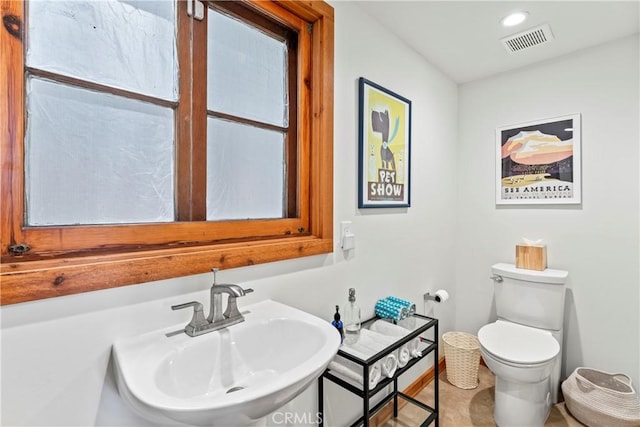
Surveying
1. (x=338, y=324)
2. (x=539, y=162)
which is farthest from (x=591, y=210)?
(x=338, y=324)

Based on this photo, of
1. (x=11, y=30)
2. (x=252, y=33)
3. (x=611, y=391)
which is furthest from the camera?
(x=611, y=391)

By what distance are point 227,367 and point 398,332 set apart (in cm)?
89

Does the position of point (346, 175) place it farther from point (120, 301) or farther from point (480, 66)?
point (480, 66)

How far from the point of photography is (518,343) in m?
1.90

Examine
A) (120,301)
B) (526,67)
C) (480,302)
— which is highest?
(526,67)

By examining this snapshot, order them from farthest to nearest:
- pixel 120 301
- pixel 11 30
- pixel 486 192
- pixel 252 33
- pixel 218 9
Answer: pixel 486 192 < pixel 252 33 < pixel 218 9 < pixel 120 301 < pixel 11 30

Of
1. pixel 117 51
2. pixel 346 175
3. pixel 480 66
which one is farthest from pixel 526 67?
pixel 117 51

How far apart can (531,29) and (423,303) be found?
6.07 ft

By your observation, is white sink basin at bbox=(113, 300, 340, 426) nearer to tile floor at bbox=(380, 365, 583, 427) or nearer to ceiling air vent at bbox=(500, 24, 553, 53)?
tile floor at bbox=(380, 365, 583, 427)

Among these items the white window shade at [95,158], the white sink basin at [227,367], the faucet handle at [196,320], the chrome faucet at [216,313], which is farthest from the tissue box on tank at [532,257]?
the white window shade at [95,158]

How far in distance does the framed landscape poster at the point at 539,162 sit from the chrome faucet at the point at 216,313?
2218 millimetres

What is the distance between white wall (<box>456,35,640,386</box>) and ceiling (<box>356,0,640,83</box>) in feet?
0.56

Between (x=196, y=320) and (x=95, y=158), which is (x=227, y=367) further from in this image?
(x=95, y=158)

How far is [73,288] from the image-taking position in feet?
2.69
